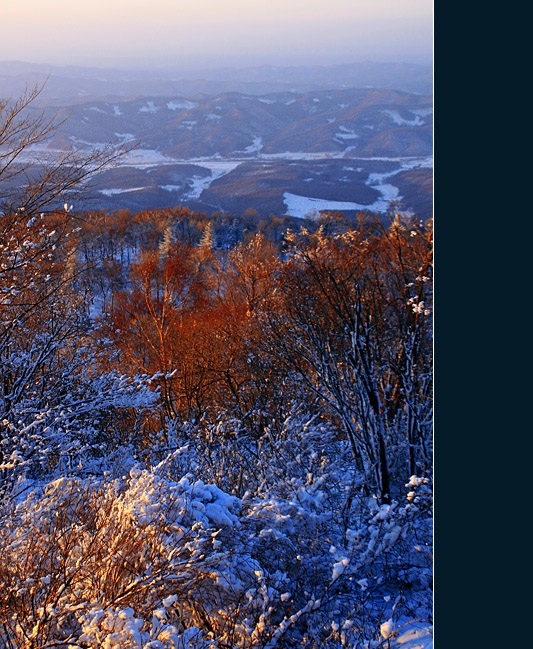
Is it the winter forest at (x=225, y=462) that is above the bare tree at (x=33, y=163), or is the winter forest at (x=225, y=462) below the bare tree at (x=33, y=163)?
below

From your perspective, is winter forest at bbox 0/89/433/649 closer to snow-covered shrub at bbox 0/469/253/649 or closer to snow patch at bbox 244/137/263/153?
snow-covered shrub at bbox 0/469/253/649

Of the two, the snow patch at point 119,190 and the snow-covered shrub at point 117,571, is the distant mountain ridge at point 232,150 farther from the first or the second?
the snow-covered shrub at point 117,571

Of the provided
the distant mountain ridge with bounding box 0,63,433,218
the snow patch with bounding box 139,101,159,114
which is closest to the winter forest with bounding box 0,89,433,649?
the distant mountain ridge with bounding box 0,63,433,218

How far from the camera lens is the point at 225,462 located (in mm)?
7008

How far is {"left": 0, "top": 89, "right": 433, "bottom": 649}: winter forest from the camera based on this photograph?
3.27 metres

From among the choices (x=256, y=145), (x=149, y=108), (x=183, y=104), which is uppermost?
(x=183, y=104)

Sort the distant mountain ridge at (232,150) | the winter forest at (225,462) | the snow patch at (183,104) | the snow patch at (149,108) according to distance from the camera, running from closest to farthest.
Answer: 1. the winter forest at (225,462)
2. the distant mountain ridge at (232,150)
3. the snow patch at (149,108)
4. the snow patch at (183,104)

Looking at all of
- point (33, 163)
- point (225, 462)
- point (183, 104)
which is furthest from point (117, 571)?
point (183, 104)

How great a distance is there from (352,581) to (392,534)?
511 mm

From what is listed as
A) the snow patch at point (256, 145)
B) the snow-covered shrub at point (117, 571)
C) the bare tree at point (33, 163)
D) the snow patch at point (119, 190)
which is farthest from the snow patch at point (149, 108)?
the snow-covered shrub at point (117, 571)

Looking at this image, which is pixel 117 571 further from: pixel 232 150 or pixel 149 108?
pixel 149 108

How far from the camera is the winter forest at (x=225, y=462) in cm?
327
